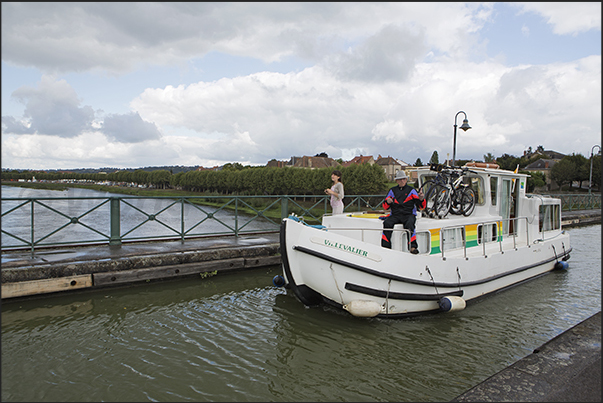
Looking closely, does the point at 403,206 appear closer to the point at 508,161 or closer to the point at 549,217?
the point at 549,217

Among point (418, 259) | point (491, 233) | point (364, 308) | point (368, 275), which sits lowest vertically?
point (364, 308)

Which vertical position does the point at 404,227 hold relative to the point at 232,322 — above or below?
above

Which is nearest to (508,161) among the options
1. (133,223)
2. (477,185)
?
(133,223)

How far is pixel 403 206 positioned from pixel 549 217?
6.59m

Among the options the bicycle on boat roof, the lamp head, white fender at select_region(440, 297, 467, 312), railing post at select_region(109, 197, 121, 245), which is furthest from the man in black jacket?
the lamp head

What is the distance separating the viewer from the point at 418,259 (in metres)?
6.19

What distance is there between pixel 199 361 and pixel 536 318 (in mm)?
5955

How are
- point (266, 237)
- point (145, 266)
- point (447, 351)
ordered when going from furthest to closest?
point (266, 237)
point (145, 266)
point (447, 351)

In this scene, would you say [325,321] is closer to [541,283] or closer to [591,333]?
[591,333]

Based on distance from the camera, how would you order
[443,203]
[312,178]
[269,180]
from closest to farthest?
1. [443,203]
2. [312,178]
3. [269,180]

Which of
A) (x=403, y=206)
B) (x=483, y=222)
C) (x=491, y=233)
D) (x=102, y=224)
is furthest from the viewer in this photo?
(x=102, y=224)

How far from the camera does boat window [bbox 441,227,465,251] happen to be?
24.5ft

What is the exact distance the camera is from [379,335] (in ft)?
19.0

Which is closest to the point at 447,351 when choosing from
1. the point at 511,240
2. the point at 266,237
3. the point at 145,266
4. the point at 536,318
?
the point at 536,318
